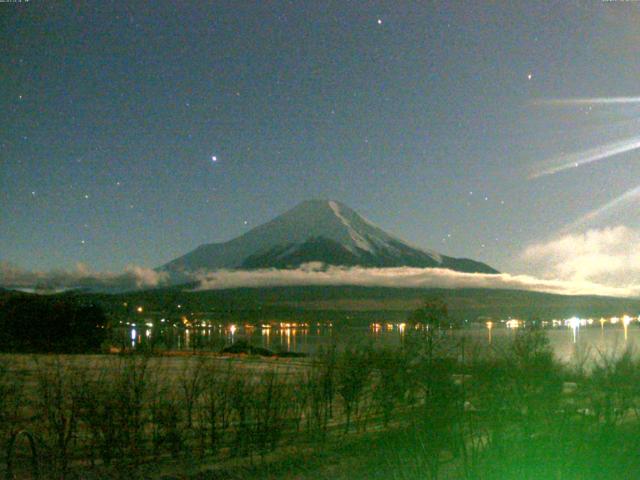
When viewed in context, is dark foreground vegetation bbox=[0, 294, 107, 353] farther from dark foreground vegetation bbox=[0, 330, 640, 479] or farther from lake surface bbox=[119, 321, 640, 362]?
dark foreground vegetation bbox=[0, 330, 640, 479]

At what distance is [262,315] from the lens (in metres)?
156

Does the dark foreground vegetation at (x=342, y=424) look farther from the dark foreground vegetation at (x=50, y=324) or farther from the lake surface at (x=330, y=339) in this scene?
the dark foreground vegetation at (x=50, y=324)

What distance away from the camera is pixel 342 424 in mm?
16344

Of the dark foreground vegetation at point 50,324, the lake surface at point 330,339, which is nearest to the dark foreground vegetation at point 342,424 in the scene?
the lake surface at point 330,339

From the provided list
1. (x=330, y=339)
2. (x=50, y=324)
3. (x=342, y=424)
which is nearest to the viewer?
(x=342, y=424)

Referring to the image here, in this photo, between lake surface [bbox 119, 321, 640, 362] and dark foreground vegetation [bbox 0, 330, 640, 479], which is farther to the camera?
lake surface [bbox 119, 321, 640, 362]

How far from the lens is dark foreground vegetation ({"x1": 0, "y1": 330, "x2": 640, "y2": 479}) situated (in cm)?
845

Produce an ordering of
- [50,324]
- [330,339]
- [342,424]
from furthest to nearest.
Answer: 1. [50,324]
2. [330,339]
3. [342,424]

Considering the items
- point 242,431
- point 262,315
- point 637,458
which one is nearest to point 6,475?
point 242,431

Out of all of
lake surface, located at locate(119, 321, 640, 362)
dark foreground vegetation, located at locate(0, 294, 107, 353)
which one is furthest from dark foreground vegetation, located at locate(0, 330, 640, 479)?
dark foreground vegetation, located at locate(0, 294, 107, 353)

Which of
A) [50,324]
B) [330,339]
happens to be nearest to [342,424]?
[330,339]

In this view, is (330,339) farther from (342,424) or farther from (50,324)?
(50,324)

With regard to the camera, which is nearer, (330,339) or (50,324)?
(330,339)

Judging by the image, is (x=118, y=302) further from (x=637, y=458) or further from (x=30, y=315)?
(x=637, y=458)
